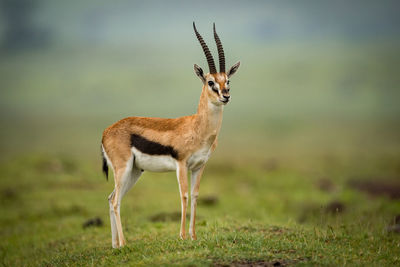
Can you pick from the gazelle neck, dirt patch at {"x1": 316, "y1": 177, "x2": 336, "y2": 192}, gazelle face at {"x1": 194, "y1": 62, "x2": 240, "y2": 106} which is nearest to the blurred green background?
dirt patch at {"x1": 316, "y1": 177, "x2": 336, "y2": 192}

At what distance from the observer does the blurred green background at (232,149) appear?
38.1 ft

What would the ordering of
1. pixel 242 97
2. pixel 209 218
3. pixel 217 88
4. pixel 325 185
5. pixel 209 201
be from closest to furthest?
1. pixel 217 88
2. pixel 209 218
3. pixel 209 201
4. pixel 325 185
5. pixel 242 97

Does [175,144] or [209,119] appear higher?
[209,119]

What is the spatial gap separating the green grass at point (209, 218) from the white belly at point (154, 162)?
69.2 inches

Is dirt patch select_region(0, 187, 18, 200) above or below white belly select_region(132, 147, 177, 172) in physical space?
below

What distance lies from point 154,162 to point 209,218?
5.05 meters

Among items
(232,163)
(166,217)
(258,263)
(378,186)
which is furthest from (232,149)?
(258,263)

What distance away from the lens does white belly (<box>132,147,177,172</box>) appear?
1023 cm

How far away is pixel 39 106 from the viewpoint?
10831cm

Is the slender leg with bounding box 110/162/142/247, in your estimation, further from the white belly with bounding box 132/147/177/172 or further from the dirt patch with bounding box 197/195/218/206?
the dirt patch with bounding box 197/195/218/206

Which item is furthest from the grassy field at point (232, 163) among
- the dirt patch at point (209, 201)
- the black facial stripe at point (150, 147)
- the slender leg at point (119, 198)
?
the black facial stripe at point (150, 147)

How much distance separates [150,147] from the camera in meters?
10.4

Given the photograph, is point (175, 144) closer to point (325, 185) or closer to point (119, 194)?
point (119, 194)

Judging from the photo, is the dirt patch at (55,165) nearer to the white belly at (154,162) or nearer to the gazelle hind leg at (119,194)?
the gazelle hind leg at (119,194)
